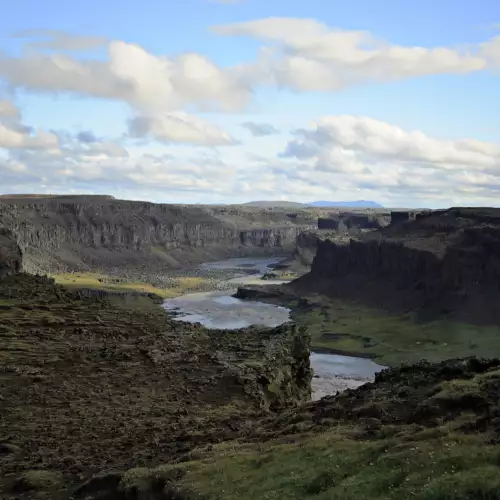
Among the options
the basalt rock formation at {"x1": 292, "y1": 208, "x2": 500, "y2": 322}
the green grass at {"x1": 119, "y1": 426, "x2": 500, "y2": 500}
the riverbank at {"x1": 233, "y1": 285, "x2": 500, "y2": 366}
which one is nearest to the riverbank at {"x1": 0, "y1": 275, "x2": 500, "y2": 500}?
the green grass at {"x1": 119, "y1": 426, "x2": 500, "y2": 500}

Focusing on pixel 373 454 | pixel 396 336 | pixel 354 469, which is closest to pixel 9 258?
pixel 373 454

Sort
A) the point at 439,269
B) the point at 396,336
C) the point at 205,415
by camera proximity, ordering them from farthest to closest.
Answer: the point at 439,269 → the point at 396,336 → the point at 205,415

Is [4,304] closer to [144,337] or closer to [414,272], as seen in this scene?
[144,337]

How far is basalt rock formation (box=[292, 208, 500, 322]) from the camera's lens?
497 ft

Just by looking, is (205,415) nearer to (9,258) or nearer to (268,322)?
(9,258)

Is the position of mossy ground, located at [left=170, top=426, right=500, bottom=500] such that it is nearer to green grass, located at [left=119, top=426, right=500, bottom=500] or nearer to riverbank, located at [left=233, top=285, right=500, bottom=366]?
green grass, located at [left=119, top=426, right=500, bottom=500]

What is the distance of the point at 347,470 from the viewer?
23.7m

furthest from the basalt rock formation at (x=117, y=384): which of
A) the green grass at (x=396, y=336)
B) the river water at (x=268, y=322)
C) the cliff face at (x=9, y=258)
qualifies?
the green grass at (x=396, y=336)

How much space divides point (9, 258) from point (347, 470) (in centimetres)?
7520

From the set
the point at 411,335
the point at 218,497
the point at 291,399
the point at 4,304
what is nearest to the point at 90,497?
the point at 218,497

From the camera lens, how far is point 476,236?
160375mm

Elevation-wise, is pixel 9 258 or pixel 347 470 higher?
pixel 9 258

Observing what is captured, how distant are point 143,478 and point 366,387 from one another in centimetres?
1525

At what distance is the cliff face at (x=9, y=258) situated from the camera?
3445 inches
